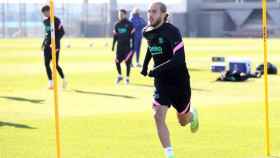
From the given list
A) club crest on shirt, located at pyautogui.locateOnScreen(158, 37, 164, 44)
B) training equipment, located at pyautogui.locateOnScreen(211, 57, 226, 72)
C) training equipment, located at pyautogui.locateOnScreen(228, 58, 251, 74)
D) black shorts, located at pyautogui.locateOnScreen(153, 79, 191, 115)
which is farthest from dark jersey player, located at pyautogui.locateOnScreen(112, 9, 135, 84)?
club crest on shirt, located at pyautogui.locateOnScreen(158, 37, 164, 44)

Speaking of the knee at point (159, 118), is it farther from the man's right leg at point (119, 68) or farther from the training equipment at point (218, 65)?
the training equipment at point (218, 65)

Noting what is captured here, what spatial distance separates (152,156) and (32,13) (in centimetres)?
8660

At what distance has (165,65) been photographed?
9.73 m

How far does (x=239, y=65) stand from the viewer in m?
24.8

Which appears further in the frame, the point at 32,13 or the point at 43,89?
the point at 32,13

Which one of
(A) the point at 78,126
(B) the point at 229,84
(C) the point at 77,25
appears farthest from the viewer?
(C) the point at 77,25

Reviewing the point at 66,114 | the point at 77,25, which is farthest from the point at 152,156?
the point at 77,25

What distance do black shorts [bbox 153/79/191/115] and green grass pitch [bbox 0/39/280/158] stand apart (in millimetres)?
1115

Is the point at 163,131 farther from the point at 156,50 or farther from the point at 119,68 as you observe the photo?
the point at 119,68

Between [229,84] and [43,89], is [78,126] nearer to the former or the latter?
[43,89]

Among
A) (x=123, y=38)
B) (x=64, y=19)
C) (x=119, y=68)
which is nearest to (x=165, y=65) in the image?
(x=119, y=68)

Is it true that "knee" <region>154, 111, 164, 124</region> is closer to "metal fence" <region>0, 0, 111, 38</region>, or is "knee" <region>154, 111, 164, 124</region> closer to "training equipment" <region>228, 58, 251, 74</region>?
"training equipment" <region>228, 58, 251, 74</region>

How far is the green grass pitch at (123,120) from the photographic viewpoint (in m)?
11.6

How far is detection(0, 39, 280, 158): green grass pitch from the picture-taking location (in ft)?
38.1
